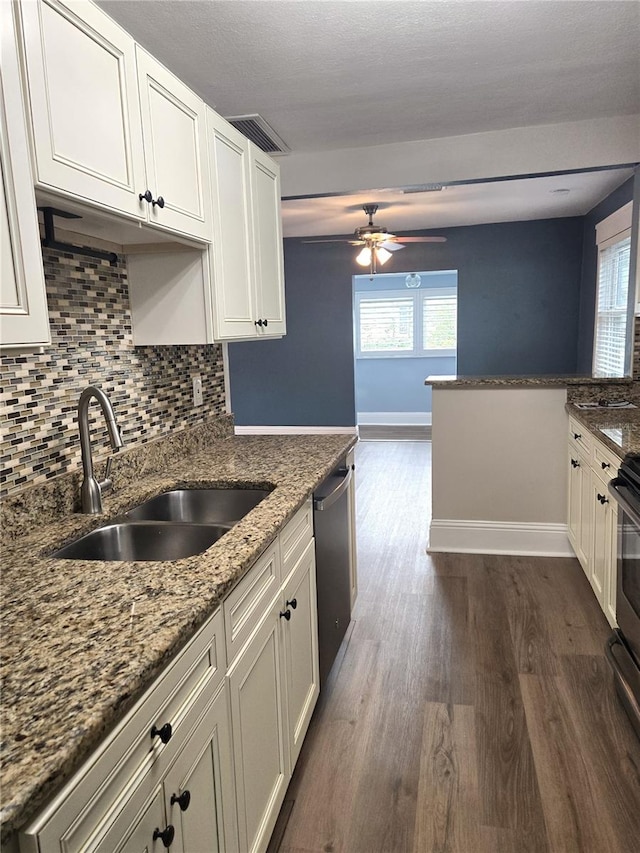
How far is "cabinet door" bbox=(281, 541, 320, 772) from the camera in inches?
70.2

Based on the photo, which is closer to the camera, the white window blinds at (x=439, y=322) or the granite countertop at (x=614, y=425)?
the granite countertop at (x=614, y=425)

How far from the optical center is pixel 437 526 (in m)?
3.83

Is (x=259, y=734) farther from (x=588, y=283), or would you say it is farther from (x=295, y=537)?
(x=588, y=283)

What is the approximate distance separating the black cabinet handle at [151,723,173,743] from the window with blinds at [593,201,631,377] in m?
4.64

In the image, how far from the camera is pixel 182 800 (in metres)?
1.04

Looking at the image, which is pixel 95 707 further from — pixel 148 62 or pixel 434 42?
pixel 434 42

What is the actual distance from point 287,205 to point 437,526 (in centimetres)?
320

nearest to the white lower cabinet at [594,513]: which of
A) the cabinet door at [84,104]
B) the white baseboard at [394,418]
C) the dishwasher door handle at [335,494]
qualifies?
the dishwasher door handle at [335,494]

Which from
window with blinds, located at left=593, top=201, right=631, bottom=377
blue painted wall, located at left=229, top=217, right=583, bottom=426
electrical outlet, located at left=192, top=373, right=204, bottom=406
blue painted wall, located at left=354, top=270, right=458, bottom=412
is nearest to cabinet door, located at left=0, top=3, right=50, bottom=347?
electrical outlet, located at left=192, top=373, right=204, bottom=406

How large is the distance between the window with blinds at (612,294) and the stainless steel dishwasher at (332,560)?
325 centimetres

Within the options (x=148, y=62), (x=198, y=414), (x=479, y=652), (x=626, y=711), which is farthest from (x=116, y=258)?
(x=626, y=711)

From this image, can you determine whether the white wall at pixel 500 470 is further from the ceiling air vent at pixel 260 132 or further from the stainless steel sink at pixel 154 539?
the stainless steel sink at pixel 154 539

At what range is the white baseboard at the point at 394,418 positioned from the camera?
8.67 metres

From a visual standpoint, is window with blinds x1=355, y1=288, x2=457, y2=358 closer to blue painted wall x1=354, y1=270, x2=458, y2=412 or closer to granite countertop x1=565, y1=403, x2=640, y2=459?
blue painted wall x1=354, y1=270, x2=458, y2=412
